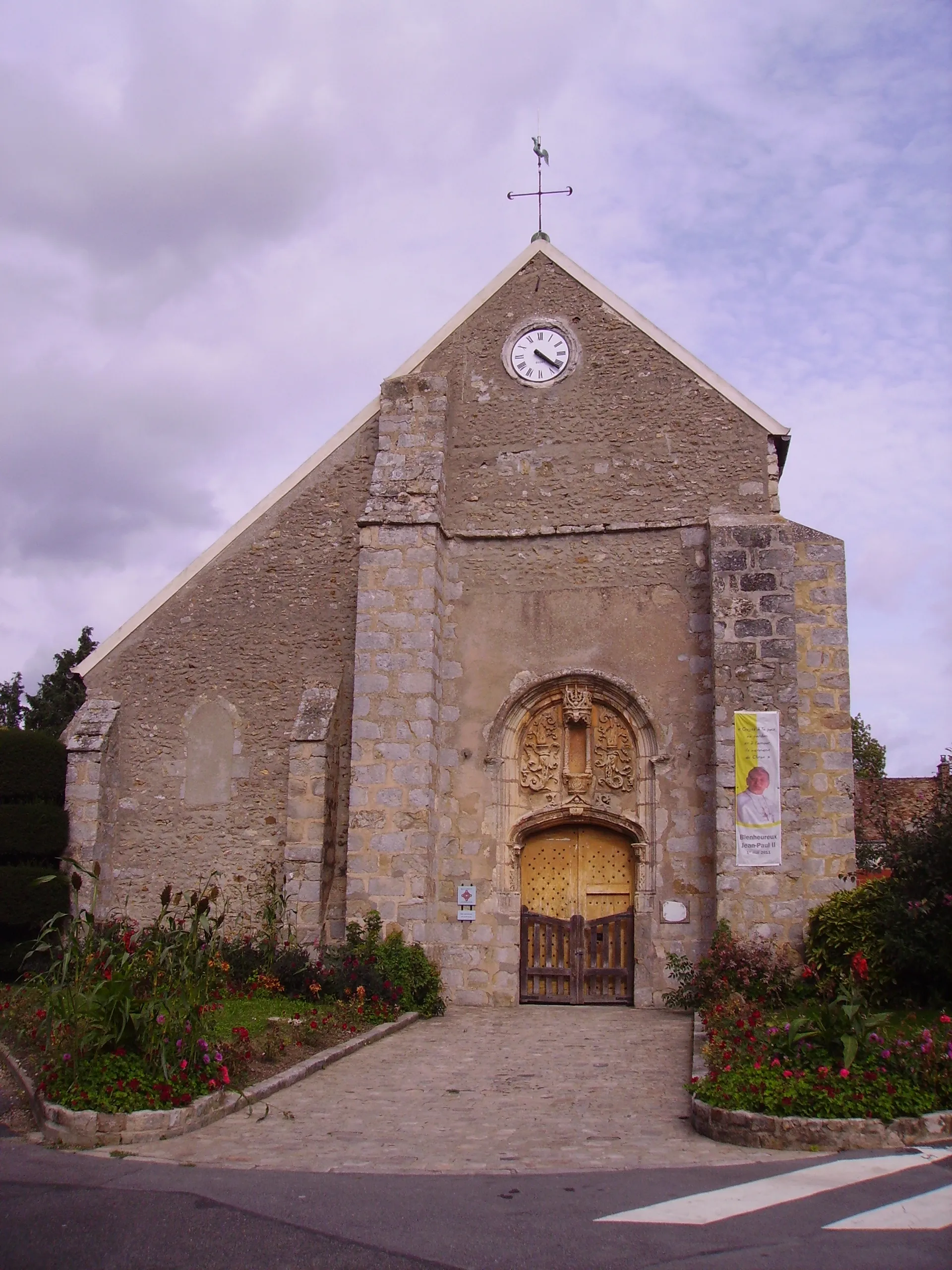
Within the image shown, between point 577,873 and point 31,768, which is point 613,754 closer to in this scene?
point 577,873

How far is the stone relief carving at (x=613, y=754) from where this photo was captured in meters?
13.5

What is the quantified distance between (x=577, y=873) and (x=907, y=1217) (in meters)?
8.54

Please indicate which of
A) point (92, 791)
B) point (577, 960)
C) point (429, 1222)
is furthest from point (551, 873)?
point (429, 1222)

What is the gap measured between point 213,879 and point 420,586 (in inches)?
169

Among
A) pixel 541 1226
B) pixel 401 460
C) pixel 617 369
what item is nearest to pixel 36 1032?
pixel 541 1226

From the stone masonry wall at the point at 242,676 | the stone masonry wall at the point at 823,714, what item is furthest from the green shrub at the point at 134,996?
the stone masonry wall at the point at 823,714

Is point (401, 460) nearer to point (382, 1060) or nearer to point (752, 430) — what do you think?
point (752, 430)

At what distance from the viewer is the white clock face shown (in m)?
14.7

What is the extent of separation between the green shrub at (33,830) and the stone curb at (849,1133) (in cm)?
962

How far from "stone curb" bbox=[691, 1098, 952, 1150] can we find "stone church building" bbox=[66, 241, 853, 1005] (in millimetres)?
5552

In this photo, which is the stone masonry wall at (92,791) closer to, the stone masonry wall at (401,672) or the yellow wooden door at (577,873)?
the stone masonry wall at (401,672)

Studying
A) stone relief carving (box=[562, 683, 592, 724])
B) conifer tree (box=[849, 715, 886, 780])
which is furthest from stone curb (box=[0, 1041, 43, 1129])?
conifer tree (box=[849, 715, 886, 780])

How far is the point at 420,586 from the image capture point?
44.3 ft

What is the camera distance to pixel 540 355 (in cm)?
1484
